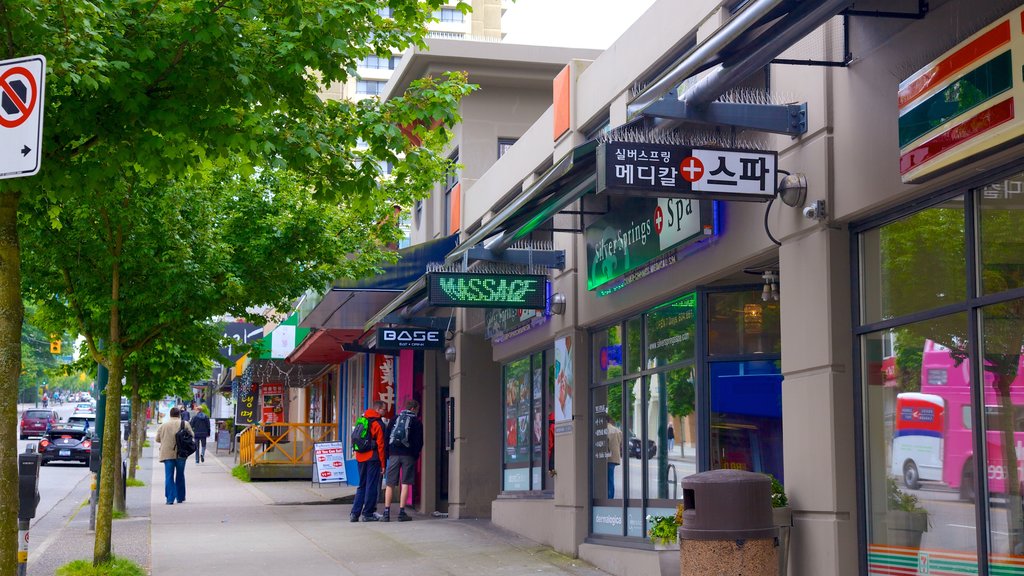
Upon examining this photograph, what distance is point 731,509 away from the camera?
8.12 m

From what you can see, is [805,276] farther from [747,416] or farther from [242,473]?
[242,473]

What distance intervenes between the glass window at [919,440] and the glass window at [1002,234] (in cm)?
40

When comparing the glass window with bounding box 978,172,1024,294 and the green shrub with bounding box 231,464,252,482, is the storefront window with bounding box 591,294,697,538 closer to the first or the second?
the glass window with bounding box 978,172,1024,294

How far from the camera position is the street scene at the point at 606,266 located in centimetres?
725

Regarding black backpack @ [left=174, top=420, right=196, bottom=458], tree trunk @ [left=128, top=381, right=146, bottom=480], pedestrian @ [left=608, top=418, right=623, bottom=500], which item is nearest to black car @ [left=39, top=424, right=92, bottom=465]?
tree trunk @ [left=128, top=381, right=146, bottom=480]

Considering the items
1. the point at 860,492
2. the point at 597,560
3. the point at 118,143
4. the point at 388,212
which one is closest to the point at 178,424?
the point at 388,212

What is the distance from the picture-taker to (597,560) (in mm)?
13219

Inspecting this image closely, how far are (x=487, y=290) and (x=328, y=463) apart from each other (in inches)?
458

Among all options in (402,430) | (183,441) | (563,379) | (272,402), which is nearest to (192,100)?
(563,379)

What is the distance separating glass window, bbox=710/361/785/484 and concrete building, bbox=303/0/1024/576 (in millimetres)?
21

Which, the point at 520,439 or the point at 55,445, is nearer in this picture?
the point at 520,439

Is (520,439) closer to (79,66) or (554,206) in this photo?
(554,206)

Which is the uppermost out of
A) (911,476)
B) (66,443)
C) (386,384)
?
(386,384)

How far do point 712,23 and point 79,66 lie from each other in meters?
5.58
